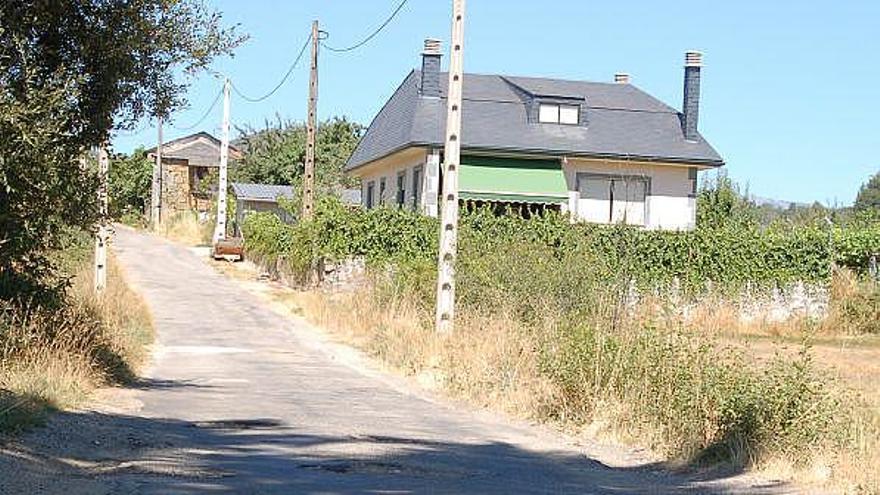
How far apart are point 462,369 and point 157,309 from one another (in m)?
17.5

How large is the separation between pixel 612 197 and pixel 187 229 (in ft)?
107

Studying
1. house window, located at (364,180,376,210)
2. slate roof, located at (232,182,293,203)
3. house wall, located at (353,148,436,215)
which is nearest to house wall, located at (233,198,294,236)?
slate roof, located at (232,182,293,203)

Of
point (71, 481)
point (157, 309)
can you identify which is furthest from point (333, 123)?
point (71, 481)

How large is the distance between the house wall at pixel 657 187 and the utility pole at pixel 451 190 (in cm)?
1830

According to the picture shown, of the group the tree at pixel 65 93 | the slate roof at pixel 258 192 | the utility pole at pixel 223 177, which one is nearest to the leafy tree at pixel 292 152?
the slate roof at pixel 258 192

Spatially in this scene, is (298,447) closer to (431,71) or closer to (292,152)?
(431,71)

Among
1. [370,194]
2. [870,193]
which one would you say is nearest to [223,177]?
[370,194]

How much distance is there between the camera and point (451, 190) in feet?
75.0

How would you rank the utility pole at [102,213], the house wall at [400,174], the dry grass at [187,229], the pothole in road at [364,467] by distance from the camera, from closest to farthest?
the pothole in road at [364,467], the utility pole at [102,213], the house wall at [400,174], the dry grass at [187,229]

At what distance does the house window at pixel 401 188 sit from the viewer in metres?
43.5

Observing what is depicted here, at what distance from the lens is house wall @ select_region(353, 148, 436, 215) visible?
131ft

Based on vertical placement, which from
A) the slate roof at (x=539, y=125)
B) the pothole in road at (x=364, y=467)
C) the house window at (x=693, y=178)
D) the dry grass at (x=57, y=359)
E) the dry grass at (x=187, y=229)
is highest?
the slate roof at (x=539, y=125)

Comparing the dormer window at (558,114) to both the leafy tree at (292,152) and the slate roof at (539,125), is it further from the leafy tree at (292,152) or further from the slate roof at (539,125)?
the leafy tree at (292,152)

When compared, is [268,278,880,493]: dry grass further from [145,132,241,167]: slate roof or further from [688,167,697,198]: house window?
[145,132,241,167]: slate roof
